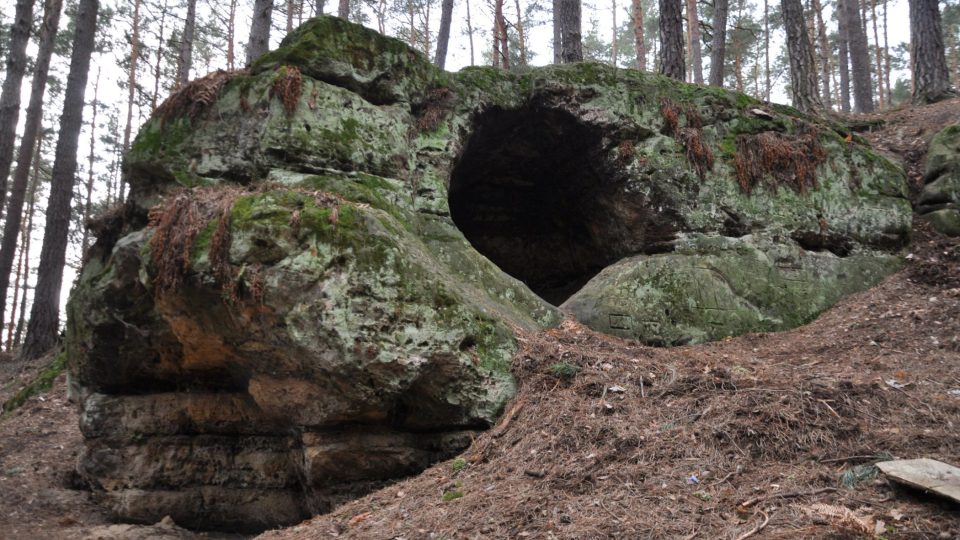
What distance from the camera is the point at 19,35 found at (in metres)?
9.67

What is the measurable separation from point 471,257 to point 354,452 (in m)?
2.63

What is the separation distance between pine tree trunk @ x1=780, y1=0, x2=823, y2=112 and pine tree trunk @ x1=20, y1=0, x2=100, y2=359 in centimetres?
1331

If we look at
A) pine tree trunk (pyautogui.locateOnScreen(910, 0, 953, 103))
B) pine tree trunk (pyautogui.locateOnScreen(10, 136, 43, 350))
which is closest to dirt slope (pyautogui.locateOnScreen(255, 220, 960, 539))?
pine tree trunk (pyautogui.locateOnScreen(910, 0, 953, 103))

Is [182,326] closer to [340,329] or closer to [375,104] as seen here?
[340,329]

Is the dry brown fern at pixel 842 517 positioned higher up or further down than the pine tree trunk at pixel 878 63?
further down

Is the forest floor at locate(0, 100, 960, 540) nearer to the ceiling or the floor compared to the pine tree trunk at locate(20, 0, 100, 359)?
nearer to the floor

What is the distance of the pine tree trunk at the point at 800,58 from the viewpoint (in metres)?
10.8

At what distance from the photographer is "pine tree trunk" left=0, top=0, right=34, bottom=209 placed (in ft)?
31.3

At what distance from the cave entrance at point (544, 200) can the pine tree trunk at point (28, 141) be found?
9244 mm

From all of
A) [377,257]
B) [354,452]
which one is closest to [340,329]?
[377,257]

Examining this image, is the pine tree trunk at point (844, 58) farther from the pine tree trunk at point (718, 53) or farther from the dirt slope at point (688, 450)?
the dirt slope at point (688, 450)

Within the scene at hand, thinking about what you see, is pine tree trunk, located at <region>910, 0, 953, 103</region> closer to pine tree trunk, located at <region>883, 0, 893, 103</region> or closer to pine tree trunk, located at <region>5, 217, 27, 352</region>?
pine tree trunk, located at <region>883, 0, 893, 103</region>

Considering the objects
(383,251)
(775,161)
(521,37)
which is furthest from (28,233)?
(775,161)

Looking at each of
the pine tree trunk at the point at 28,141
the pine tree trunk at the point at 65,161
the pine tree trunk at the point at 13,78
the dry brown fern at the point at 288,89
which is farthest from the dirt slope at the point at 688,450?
the pine tree trunk at the point at 28,141
